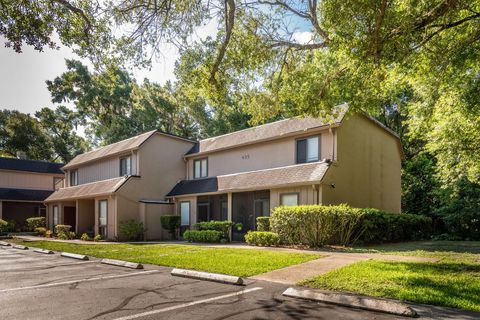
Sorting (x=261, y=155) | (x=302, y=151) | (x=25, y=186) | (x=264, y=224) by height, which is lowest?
(x=264, y=224)

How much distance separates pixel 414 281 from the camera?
7.22 metres

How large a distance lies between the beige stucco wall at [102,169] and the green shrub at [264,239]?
34.7 feet

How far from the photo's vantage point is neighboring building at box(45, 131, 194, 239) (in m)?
22.7

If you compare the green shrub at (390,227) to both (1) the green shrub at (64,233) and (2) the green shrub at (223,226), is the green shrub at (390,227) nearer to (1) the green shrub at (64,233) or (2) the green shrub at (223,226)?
(2) the green shrub at (223,226)

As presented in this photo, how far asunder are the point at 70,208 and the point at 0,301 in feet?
84.8

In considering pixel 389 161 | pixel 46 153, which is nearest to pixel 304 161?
pixel 389 161

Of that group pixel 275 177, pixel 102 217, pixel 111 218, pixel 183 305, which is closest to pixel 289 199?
pixel 275 177

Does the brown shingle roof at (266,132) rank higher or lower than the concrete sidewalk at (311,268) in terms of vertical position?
higher

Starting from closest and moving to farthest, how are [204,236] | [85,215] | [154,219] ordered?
[204,236]
[154,219]
[85,215]

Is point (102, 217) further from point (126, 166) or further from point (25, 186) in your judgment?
point (25, 186)

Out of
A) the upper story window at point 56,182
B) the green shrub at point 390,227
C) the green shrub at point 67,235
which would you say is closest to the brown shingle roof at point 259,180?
the green shrub at point 390,227

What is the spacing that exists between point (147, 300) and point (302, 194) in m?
→ 12.0

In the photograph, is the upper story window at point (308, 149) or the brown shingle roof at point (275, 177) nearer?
the brown shingle roof at point (275, 177)

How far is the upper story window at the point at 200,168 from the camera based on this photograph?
80.0 ft
